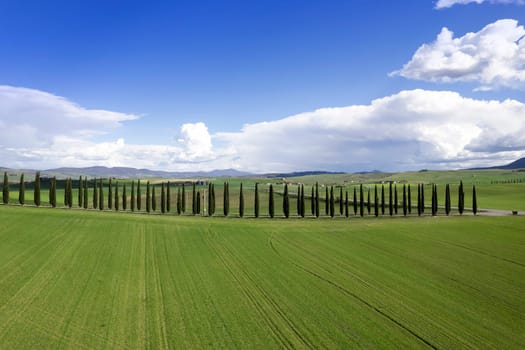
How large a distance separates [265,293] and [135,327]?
901 centimetres

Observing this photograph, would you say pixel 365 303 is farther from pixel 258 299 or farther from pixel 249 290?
pixel 249 290

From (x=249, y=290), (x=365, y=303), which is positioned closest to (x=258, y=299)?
(x=249, y=290)

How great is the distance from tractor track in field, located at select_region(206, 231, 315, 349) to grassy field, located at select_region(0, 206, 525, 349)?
0.10 meters

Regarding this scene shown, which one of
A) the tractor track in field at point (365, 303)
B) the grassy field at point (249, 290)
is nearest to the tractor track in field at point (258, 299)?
the grassy field at point (249, 290)

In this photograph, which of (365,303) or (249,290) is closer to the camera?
(365,303)

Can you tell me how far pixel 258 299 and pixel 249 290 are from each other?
78.2 inches

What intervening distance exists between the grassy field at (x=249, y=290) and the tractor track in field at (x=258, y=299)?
100 mm

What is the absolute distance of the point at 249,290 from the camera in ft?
82.6

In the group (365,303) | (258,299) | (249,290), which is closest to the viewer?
(365,303)

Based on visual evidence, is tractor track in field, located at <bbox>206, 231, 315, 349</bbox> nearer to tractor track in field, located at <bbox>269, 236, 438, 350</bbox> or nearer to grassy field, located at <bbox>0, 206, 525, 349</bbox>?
grassy field, located at <bbox>0, 206, 525, 349</bbox>

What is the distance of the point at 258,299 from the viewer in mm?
23297

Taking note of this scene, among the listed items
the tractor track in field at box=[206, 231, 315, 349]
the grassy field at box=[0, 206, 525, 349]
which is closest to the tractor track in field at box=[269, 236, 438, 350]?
the grassy field at box=[0, 206, 525, 349]

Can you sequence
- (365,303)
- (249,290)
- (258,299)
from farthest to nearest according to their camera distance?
(249,290), (258,299), (365,303)

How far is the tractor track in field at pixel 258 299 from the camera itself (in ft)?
58.0
